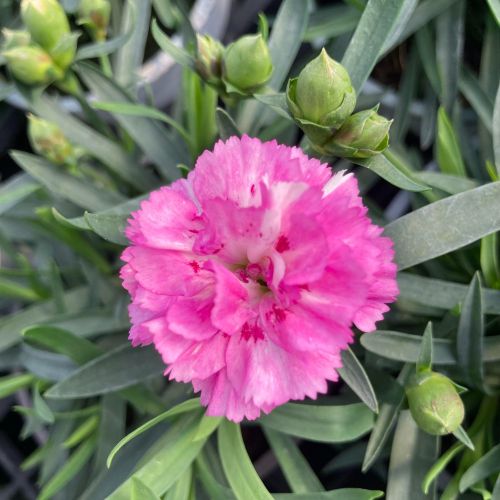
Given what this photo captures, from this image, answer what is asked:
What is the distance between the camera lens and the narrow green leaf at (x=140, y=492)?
0.49 m

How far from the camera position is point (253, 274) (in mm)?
456

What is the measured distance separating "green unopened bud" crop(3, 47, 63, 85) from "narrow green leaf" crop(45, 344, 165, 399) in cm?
30

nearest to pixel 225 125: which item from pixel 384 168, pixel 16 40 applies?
pixel 384 168

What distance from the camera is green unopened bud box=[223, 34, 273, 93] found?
55cm

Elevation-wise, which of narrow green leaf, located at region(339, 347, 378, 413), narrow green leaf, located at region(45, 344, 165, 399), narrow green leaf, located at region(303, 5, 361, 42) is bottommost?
narrow green leaf, located at region(339, 347, 378, 413)

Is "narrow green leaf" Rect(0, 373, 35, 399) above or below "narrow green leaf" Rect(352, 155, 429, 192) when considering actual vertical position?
below

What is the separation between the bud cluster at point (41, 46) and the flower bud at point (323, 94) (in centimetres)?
30

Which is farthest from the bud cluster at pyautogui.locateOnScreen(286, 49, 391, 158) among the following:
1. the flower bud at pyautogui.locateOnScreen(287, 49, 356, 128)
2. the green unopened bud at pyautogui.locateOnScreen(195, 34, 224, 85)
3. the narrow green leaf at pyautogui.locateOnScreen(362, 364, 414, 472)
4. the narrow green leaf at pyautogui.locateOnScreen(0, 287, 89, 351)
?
the narrow green leaf at pyautogui.locateOnScreen(0, 287, 89, 351)

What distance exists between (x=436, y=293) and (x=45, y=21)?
491 millimetres

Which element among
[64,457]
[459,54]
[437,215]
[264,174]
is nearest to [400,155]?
[459,54]

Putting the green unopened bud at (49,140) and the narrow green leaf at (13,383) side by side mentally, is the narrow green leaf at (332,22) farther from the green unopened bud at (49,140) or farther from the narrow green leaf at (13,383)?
the narrow green leaf at (13,383)

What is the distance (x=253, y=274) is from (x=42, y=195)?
47cm

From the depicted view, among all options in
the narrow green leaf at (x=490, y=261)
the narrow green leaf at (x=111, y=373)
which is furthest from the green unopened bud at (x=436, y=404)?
the narrow green leaf at (x=111, y=373)

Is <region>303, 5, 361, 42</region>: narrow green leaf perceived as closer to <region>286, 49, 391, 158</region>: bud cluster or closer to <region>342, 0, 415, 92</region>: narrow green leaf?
<region>342, 0, 415, 92</region>: narrow green leaf
